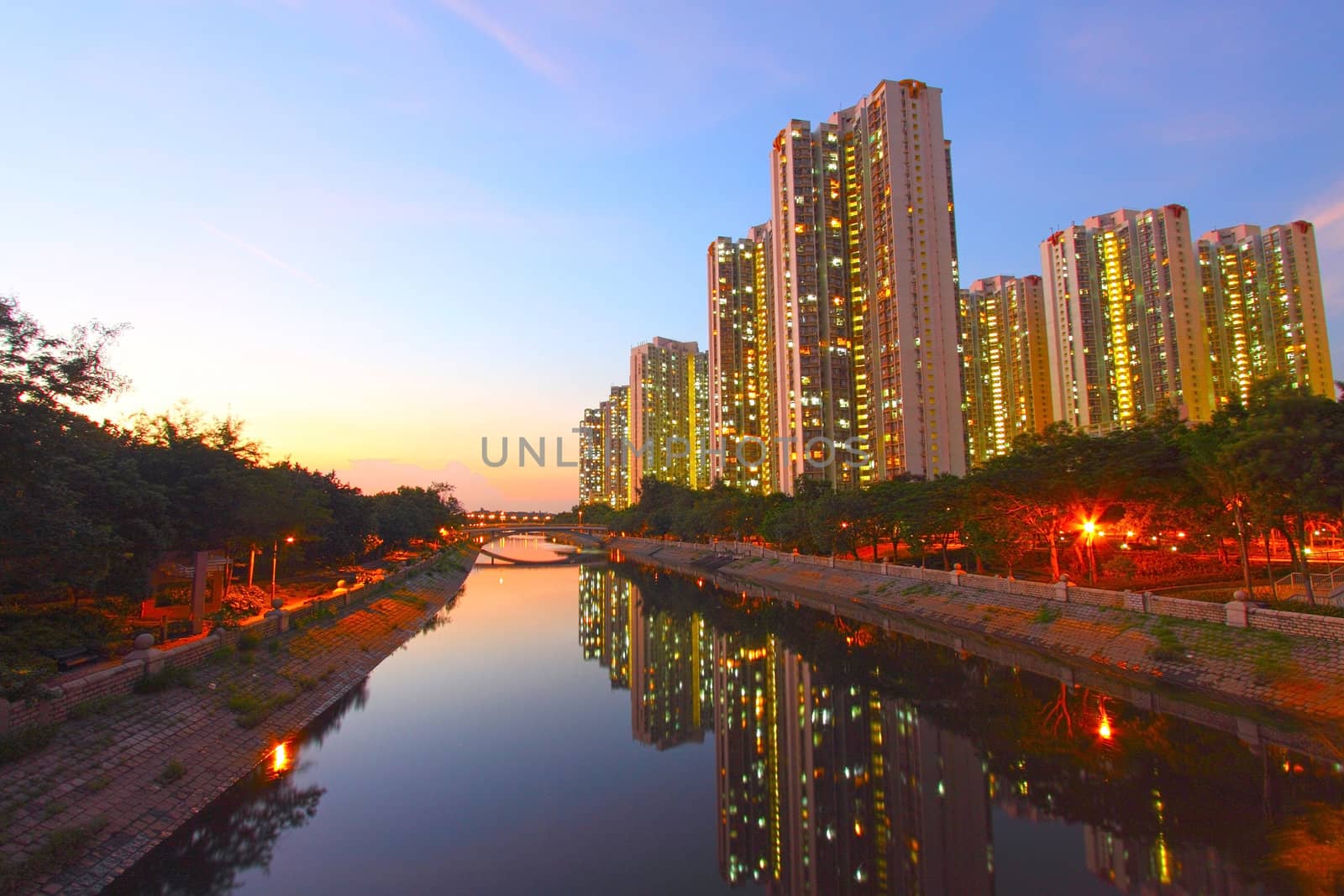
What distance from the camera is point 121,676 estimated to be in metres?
16.9

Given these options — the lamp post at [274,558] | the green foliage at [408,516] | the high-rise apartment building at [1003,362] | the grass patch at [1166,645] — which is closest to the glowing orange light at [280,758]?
the lamp post at [274,558]

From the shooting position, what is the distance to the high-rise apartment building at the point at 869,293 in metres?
103

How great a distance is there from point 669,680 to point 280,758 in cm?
1446

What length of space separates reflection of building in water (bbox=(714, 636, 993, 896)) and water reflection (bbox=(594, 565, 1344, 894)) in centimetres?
4

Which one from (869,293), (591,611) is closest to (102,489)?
(591,611)

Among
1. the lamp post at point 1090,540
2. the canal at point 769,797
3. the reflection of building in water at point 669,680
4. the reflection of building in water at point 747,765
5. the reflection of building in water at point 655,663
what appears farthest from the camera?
the lamp post at point 1090,540

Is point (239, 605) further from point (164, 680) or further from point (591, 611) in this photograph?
point (591, 611)

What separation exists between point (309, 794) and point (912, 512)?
136 ft

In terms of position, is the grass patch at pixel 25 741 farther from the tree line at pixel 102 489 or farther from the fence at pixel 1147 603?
the fence at pixel 1147 603

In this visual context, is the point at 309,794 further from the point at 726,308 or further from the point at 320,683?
the point at 726,308

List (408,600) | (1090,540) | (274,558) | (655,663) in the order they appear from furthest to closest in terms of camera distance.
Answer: (408,600) → (274,558) → (1090,540) → (655,663)

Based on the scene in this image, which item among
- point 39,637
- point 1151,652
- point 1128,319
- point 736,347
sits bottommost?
point 1151,652

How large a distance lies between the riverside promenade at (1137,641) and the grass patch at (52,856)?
2377 centimetres

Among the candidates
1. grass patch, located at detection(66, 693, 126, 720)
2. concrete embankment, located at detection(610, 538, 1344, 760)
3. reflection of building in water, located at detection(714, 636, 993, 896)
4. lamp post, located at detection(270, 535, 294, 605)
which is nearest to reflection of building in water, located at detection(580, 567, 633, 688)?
reflection of building in water, located at detection(714, 636, 993, 896)
